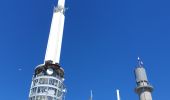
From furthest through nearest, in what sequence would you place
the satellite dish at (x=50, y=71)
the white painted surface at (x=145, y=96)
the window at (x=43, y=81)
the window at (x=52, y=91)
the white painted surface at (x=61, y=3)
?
the white painted surface at (x=145, y=96) → the white painted surface at (x=61, y=3) → the satellite dish at (x=50, y=71) → the window at (x=43, y=81) → the window at (x=52, y=91)

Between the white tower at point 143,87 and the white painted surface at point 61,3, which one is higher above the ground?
the white painted surface at point 61,3

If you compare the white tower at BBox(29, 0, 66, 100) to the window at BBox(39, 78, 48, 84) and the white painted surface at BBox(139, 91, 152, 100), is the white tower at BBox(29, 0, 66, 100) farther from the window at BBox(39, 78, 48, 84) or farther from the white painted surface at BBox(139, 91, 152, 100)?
the white painted surface at BBox(139, 91, 152, 100)

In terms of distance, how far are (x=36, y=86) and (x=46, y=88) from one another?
415 centimetres

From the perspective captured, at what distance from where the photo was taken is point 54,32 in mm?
102938

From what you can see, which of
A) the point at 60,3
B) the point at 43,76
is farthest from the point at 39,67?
the point at 60,3

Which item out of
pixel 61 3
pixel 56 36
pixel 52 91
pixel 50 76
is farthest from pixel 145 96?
pixel 61 3

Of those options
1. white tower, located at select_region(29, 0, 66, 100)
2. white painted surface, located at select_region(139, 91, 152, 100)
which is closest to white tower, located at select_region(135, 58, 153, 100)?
white painted surface, located at select_region(139, 91, 152, 100)

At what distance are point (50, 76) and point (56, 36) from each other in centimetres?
1701

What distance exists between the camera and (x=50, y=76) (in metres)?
95.4

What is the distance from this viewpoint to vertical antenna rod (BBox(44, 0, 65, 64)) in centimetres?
9715

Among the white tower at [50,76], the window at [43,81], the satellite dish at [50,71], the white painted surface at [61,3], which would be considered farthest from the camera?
the white painted surface at [61,3]

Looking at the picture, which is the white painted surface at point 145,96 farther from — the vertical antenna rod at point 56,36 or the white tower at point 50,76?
the vertical antenna rod at point 56,36

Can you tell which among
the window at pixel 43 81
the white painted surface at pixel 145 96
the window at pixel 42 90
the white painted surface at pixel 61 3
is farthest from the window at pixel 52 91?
the white painted surface at pixel 145 96

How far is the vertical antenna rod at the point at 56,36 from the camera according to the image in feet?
319
